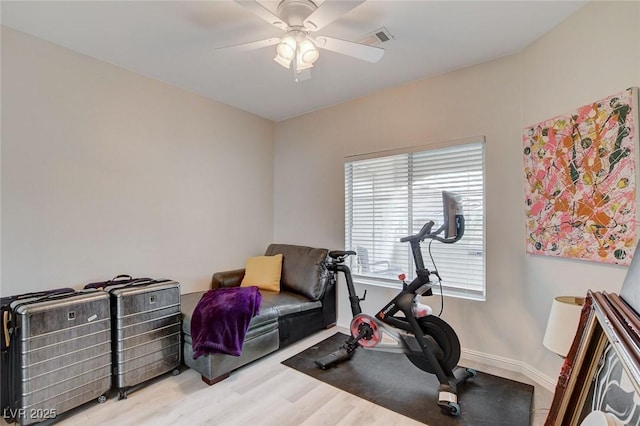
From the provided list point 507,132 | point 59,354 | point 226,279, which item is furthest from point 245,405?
point 507,132

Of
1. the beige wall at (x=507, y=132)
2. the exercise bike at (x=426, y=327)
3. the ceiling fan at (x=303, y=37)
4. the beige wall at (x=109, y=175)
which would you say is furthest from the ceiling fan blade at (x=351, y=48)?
the beige wall at (x=109, y=175)

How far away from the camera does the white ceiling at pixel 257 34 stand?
1954 millimetres

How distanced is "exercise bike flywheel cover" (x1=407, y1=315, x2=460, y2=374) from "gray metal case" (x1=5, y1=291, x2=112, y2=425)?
226 centimetres

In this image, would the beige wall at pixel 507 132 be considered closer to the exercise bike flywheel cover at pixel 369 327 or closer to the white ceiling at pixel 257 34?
the white ceiling at pixel 257 34

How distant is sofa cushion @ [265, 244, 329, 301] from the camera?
328cm

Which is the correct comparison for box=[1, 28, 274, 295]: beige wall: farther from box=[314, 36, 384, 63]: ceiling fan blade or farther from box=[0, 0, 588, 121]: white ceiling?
box=[314, 36, 384, 63]: ceiling fan blade

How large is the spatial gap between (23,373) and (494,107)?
3868 millimetres

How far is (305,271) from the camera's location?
336cm

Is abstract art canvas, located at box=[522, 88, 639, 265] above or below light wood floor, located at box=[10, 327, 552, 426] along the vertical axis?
above

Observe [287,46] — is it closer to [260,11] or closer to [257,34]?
[260,11]

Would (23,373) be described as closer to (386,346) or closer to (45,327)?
(45,327)

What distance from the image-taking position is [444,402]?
1926mm

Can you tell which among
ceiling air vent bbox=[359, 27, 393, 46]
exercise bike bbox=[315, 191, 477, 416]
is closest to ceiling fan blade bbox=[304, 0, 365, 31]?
ceiling air vent bbox=[359, 27, 393, 46]

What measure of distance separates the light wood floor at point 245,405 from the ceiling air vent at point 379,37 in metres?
2.68
